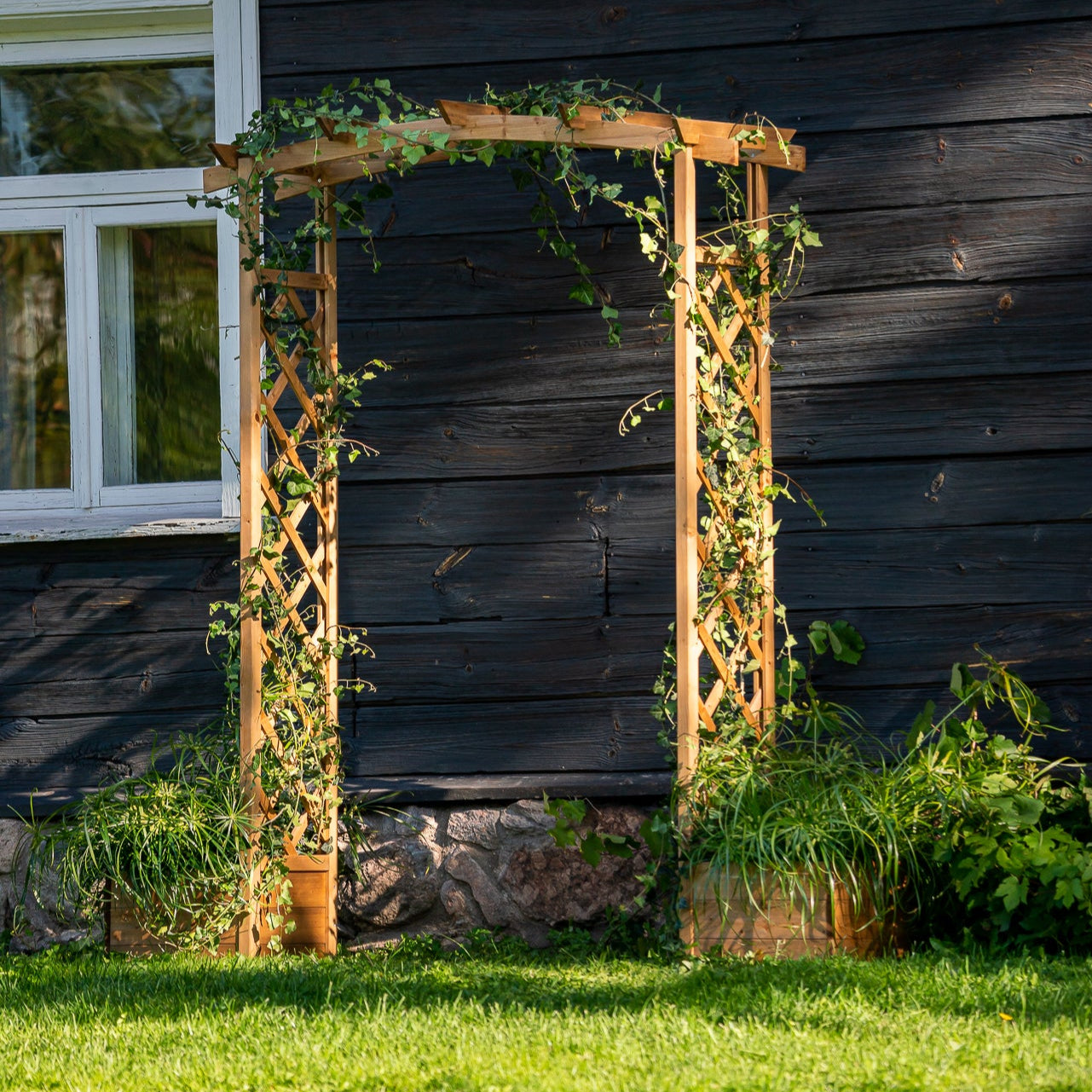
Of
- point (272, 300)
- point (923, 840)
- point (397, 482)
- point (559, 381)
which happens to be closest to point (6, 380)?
point (272, 300)

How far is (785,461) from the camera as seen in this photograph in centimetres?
422

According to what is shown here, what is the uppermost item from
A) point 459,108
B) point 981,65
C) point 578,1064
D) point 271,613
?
point 981,65

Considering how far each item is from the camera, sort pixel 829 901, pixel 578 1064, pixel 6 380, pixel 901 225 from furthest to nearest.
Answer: pixel 6 380 → pixel 901 225 → pixel 829 901 → pixel 578 1064

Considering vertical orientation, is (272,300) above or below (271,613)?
above

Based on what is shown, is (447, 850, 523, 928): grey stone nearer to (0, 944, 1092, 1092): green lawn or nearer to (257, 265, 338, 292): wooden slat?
(0, 944, 1092, 1092): green lawn

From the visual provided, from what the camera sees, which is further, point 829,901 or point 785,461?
point 785,461

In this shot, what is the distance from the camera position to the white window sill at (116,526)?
4.40 metres

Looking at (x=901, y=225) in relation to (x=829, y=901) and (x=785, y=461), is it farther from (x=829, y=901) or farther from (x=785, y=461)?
(x=829, y=901)

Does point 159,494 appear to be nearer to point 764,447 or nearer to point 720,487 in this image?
point 720,487

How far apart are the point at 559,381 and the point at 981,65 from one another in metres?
1.68

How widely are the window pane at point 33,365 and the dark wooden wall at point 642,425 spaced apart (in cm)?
40

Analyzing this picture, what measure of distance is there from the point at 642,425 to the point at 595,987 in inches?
72.6

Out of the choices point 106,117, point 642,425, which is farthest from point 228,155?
point 642,425

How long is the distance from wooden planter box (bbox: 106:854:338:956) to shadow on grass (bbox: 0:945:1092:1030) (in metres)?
0.15
